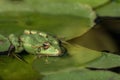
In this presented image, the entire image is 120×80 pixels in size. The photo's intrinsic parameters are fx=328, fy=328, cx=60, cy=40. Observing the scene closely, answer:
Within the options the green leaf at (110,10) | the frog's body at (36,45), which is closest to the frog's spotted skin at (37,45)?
the frog's body at (36,45)

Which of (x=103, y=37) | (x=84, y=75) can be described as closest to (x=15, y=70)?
(x=84, y=75)

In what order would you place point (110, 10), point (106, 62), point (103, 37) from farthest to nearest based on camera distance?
point (110, 10) < point (103, 37) < point (106, 62)

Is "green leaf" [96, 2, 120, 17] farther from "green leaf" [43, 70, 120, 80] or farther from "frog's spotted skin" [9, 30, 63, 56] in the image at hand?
"green leaf" [43, 70, 120, 80]

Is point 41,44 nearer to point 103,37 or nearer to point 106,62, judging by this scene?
point 106,62

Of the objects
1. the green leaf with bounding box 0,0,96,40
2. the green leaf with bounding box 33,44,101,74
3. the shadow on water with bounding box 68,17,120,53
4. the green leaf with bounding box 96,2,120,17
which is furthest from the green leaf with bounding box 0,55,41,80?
the green leaf with bounding box 96,2,120,17

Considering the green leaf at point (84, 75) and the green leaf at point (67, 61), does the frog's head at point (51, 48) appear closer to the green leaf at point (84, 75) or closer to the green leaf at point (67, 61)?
the green leaf at point (67, 61)
